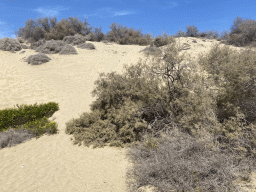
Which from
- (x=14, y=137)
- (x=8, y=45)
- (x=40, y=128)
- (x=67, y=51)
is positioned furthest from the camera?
(x=8, y=45)

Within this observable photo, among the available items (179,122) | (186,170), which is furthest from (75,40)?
(186,170)

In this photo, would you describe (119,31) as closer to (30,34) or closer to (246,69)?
(30,34)

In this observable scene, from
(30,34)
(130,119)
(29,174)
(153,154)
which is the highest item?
(30,34)

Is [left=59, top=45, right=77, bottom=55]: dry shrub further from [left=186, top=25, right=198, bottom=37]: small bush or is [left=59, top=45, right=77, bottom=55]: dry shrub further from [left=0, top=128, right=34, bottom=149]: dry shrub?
[left=186, top=25, right=198, bottom=37]: small bush

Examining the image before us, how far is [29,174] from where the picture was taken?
4578 millimetres

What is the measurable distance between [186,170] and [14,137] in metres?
6.21

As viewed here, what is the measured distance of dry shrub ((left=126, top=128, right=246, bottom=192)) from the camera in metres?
3.37

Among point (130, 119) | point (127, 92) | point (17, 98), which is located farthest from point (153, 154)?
point (17, 98)

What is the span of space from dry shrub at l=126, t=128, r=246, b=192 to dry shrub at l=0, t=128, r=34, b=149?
4563mm

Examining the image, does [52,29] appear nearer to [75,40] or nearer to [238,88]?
[75,40]

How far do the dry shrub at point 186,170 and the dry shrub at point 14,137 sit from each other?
4.56m

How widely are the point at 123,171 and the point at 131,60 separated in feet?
39.2

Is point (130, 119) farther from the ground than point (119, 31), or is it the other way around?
point (119, 31)

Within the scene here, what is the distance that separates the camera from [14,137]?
6.30 m
